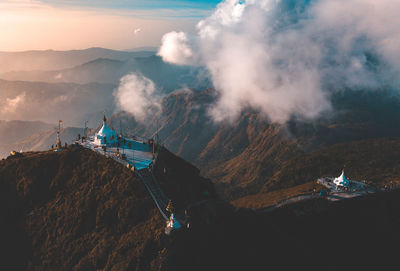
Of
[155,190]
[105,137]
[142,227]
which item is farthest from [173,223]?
[105,137]

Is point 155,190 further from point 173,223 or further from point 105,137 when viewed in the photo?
point 105,137

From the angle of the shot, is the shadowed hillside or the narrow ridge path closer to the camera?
the shadowed hillside

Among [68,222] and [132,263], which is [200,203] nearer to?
[132,263]

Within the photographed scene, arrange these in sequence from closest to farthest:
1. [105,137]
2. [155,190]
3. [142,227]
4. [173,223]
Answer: [173,223], [142,227], [155,190], [105,137]

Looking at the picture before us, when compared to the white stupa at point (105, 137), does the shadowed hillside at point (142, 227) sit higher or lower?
lower

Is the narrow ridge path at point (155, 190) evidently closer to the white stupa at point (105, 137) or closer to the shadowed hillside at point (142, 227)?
the shadowed hillside at point (142, 227)

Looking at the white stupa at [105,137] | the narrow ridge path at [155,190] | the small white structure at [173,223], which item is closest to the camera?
the small white structure at [173,223]

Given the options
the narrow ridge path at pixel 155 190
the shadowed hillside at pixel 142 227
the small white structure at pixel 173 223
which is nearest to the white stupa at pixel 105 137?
the shadowed hillside at pixel 142 227

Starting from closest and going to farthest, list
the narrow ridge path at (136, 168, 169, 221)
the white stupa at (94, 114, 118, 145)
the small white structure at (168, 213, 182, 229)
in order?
the small white structure at (168, 213, 182, 229) → the narrow ridge path at (136, 168, 169, 221) → the white stupa at (94, 114, 118, 145)

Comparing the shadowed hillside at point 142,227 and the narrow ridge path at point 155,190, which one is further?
the narrow ridge path at point 155,190

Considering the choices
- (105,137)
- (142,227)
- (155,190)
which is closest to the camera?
(142,227)

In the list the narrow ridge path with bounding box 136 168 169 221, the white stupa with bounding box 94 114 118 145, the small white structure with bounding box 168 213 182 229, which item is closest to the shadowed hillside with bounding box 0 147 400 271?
the narrow ridge path with bounding box 136 168 169 221

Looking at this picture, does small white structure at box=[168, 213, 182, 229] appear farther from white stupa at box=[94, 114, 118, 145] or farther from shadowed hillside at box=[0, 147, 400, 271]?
white stupa at box=[94, 114, 118, 145]
